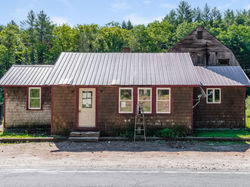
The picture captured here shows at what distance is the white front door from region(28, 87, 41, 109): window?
354 cm

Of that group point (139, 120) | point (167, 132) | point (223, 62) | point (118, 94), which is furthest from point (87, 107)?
point (223, 62)

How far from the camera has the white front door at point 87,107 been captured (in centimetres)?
1364

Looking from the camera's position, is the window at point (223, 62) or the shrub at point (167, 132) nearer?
the shrub at point (167, 132)

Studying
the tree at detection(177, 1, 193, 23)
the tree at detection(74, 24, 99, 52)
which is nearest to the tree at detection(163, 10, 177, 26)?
the tree at detection(177, 1, 193, 23)

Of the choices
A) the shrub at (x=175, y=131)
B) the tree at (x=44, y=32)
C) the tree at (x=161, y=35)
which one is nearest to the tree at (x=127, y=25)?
the tree at (x=161, y=35)

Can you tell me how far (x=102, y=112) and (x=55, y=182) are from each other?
713cm

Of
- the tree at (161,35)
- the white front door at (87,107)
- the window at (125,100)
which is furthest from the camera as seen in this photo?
the tree at (161,35)

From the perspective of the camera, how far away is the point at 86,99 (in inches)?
541

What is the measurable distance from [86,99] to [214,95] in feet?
27.5

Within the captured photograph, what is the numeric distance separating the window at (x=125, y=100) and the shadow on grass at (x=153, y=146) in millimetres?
1984

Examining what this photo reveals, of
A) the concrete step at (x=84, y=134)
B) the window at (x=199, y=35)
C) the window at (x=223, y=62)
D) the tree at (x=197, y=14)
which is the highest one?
the tree at (x=197, y=14)

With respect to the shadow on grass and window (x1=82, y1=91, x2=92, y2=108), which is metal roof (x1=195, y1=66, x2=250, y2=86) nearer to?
the shadow on grass

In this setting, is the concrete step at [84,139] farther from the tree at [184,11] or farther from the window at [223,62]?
the tree at [184,11]

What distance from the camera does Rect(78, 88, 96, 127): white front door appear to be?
1364 cm
